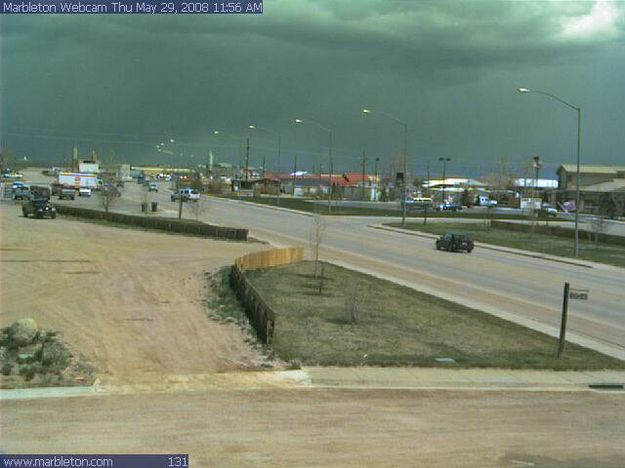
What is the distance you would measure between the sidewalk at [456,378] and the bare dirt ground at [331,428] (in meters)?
0.64

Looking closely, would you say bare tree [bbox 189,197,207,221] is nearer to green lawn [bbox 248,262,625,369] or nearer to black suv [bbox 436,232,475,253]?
black suv [bbox 436,232,475,253]

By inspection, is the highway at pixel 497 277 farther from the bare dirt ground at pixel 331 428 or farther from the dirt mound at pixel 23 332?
the dirt mound at pixel 23 332

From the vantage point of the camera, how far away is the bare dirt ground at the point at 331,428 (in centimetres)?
836

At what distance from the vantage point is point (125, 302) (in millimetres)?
20578

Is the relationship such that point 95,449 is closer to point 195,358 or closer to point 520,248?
point 195,358

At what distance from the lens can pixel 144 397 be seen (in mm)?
11125

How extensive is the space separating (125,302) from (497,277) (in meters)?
19.1

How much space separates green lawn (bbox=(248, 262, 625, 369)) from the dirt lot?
5.49 feet

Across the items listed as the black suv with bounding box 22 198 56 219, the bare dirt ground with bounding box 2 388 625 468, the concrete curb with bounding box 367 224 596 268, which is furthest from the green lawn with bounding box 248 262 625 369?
the black suv with bounding box 22 198 56 219

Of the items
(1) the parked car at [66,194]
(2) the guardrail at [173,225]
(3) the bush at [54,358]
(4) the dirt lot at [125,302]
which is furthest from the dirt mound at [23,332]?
(1) the parked car at [66,194]

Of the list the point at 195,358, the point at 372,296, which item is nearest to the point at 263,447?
the point at 195,358

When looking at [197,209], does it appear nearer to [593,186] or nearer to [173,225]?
[173,225]

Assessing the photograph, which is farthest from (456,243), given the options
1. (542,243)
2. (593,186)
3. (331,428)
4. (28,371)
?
(593,186)

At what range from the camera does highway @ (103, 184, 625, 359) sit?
2156 cm
